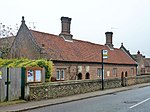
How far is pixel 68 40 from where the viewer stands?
142 feet

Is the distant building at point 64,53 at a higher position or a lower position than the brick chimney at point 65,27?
lower

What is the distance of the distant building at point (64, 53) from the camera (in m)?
34.6

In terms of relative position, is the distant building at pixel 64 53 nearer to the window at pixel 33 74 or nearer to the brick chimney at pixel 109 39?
the brick chimney at pixel 109 39

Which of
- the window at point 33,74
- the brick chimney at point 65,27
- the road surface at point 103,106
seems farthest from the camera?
the brick chimney at point 65,27

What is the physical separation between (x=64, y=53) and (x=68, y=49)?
2472mm

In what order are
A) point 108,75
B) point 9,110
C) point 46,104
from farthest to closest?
A: point 108,75, point 46,104, point 9,110

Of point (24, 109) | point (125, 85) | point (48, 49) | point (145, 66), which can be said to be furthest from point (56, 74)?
point (145, 66)

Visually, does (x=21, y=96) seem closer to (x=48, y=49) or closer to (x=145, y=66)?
(x=48, y=49)

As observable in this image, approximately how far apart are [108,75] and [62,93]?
23.2 metres

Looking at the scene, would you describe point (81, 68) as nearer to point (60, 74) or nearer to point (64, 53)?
point (64, 53)

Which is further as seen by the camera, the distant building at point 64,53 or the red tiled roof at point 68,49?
the red tiled roof at point 68,49

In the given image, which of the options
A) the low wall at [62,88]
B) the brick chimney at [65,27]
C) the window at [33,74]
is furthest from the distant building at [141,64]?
the window at [33,74]

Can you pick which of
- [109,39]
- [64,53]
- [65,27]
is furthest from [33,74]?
[109,39]

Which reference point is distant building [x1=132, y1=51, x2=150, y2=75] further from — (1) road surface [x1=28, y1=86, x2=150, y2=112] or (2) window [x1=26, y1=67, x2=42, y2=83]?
(1) road surface [x1=28, y1=86, x2=150, y2=112]
